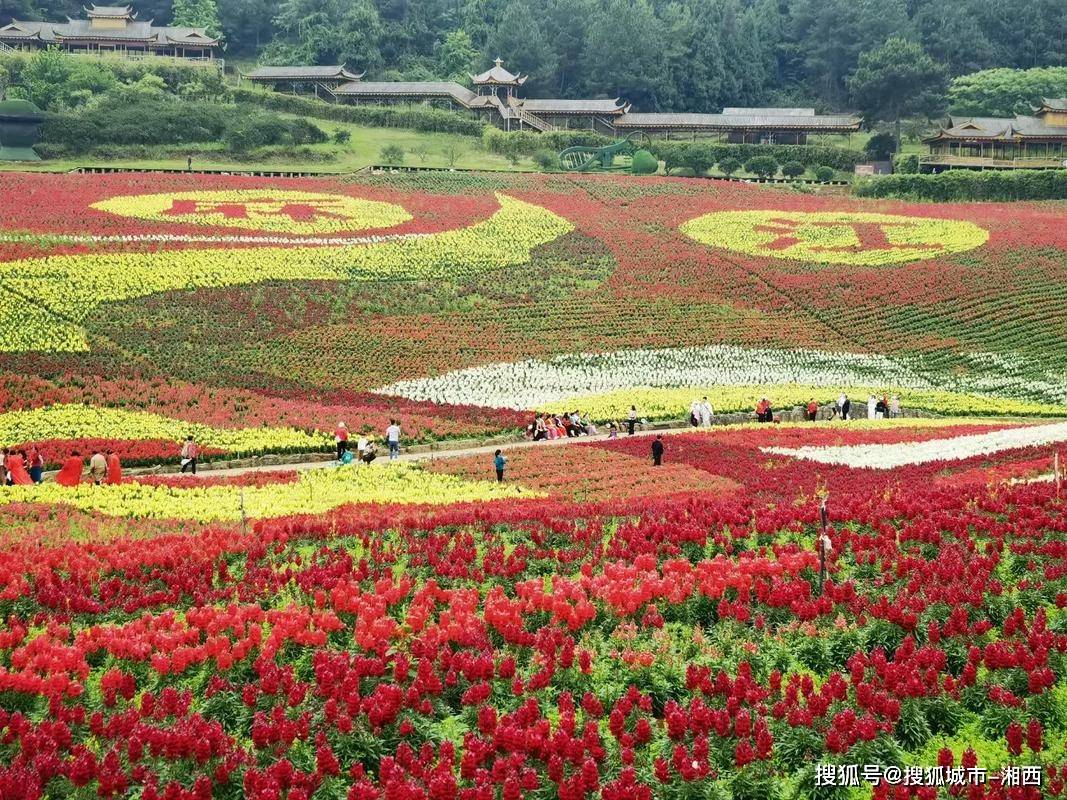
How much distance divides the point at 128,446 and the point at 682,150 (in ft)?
195

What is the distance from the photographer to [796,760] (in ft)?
38.0

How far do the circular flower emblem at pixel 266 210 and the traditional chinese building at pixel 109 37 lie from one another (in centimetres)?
4487

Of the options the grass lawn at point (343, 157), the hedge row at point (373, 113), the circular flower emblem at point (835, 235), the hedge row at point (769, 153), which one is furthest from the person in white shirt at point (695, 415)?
the hedge row at point (373, 113)

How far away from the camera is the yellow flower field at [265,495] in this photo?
70.0 feet

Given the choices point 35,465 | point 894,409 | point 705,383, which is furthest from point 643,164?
point 35,465

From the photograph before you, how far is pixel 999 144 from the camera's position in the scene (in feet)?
276

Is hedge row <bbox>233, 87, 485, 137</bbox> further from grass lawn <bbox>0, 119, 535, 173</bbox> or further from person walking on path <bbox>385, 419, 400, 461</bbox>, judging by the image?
person walking on path <bbox>385, 419, 400, 461</bbox>

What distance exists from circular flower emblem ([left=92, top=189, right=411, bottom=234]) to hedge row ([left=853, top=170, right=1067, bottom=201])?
1100 inches

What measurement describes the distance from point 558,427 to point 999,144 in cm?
5819

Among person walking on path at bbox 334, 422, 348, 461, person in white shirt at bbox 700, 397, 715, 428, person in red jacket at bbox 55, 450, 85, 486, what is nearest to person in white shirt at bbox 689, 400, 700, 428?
person in white shirt at bbox 700, 397, 715, 428

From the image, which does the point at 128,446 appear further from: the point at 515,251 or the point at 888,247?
the point at 888,247

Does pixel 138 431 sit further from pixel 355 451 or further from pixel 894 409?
pixel 894 409

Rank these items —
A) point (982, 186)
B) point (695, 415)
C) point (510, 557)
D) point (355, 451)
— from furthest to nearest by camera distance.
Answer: point (982, 186), point (695, 415), point (355, 451), point (510, 557)

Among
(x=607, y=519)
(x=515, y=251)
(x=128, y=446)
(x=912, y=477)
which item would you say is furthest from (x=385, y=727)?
(x=515, y=251)
